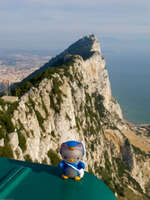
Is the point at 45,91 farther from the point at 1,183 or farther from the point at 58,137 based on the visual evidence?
the point at 1,183

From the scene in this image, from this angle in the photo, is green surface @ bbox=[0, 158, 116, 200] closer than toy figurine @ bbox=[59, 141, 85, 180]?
Yes

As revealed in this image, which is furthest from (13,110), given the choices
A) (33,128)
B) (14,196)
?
(14,196)

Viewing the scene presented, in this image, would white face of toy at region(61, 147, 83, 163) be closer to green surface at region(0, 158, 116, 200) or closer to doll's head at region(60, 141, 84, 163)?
doll's head at region(60, 141, 84, 163)

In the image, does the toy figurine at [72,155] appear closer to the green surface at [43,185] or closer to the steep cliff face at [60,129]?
the green surface at [43,185]

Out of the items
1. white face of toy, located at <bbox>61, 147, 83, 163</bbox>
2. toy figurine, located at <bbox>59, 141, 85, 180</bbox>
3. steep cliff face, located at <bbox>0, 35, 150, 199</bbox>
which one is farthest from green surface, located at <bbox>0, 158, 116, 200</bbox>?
steep cliff face, located at <bbox>0, 35, 150, 199</bbox>

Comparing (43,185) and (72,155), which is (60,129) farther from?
(43,185)

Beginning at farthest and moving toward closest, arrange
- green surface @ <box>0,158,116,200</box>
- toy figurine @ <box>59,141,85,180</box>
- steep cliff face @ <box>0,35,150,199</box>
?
steep cliff face @ <box>0,35,150,199</box>
toy figurine @ <box>59,141,85,180</box>
green surface @ <box>0,158,116,200</box>
